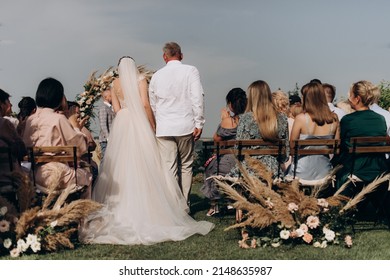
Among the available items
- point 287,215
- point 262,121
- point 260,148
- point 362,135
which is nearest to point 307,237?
point 287,215

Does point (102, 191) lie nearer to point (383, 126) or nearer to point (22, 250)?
point (22, 250)

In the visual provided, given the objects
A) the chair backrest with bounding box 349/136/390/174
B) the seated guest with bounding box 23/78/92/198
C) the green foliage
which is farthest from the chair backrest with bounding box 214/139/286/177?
the green foliage

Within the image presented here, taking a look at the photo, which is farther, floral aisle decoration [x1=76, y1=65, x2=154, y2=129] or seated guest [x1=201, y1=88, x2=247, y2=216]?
floral aisle decoration [x1=76, y1=65, x2=154, y2=129]

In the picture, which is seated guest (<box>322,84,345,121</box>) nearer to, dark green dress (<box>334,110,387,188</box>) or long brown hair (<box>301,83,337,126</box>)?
dark green dress (<box>334,110,387,188</box>)

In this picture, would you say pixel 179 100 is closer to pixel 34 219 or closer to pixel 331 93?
pixel 331 93

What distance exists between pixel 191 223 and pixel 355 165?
2191mm

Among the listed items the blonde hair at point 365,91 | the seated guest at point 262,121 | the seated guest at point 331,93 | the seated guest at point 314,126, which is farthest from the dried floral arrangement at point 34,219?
the seated guest at point 331,93

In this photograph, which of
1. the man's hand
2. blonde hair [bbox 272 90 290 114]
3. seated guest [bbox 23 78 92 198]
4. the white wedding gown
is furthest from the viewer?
blonde hair [bbox 272 90 290 114]

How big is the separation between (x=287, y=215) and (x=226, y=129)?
8.43 ft

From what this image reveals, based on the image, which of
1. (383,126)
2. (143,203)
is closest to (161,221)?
(143,203)

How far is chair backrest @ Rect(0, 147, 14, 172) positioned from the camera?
8.09m

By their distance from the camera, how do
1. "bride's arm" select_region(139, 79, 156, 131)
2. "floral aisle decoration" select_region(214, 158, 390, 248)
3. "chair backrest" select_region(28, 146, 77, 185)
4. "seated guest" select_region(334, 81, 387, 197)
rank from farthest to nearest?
"bride's arm" select_region(139, 79, 156, 131)
"seated guest" select_region(334, 81, 387, 197)
"chair backrest" select_region(28, 146, 77, 185)
"floral aisle decoration" select_region(214, 158, 390, 248)

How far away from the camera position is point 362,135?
9.22 m

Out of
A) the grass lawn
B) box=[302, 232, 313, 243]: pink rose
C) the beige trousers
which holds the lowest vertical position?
the grass lawn
